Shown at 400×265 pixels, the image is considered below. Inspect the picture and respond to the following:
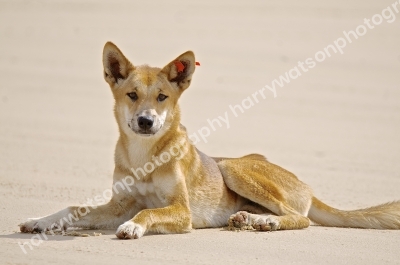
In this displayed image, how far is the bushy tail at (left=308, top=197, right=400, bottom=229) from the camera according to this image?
6824 millimetres

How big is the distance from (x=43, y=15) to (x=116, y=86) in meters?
17.2

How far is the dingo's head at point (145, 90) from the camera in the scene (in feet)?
20.4

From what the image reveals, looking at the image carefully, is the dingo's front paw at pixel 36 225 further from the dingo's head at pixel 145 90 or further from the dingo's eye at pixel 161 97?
the dingo's eye at pixel 161 97

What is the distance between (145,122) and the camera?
6.13m

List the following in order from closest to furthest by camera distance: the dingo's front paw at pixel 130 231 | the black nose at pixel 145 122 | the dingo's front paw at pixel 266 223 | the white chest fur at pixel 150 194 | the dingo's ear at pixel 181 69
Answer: the dingo's front paw at pixel 130 231
the black nose at pixel 145 122
the white chest fur at pixel 150 194
the dingo's front paw at pixel 266 223
the dingo's ear at pixel 181 69

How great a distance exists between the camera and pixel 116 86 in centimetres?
663

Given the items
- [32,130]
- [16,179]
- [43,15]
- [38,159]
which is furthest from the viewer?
[43,15]

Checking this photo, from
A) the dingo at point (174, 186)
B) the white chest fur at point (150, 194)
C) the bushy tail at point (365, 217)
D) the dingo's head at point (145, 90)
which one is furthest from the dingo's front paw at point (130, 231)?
the bushy tail at point (365, 217)

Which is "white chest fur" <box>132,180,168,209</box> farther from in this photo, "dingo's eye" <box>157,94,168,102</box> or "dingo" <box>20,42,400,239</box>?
"dingo's eye" <box>157,94,168,102</box>

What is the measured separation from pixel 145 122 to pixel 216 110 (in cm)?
851

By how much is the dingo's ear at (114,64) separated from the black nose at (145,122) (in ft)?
2.11

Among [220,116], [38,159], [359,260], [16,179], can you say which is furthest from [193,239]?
[220,116]

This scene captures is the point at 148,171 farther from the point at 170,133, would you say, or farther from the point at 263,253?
the point at 263,253

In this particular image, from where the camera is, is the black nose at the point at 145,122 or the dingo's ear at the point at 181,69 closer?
the black nose at the point at 145,122
